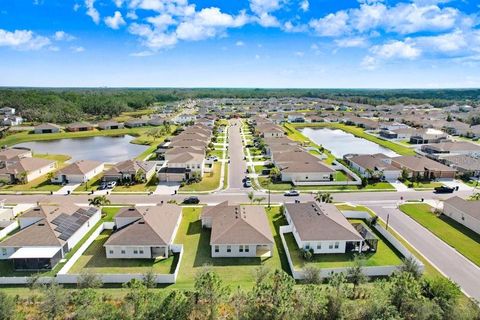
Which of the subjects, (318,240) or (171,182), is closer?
(318,240)

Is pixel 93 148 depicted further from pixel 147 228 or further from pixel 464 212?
pixel 464 212

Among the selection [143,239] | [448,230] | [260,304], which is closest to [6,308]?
[143,239]

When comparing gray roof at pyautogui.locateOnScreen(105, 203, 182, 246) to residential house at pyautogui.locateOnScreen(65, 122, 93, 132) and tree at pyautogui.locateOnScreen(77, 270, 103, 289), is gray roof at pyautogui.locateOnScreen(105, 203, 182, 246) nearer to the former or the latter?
tree at pyautogui.locateOnScreen(77, 270, 103, 289)

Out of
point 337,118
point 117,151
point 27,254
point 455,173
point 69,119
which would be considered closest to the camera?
point 27,254

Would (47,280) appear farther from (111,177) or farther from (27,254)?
(111,177)

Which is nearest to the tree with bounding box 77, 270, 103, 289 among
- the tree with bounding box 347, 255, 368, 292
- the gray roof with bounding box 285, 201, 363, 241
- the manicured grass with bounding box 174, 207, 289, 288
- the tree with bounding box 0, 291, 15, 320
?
the tree with bounding box 0, 291, 15, 320

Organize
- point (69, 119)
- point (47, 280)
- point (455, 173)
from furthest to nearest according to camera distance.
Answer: point (69, 119) → point (455, 173) → point (47, 280)

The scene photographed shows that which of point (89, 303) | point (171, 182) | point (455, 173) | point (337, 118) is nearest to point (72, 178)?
point (171, 182)
